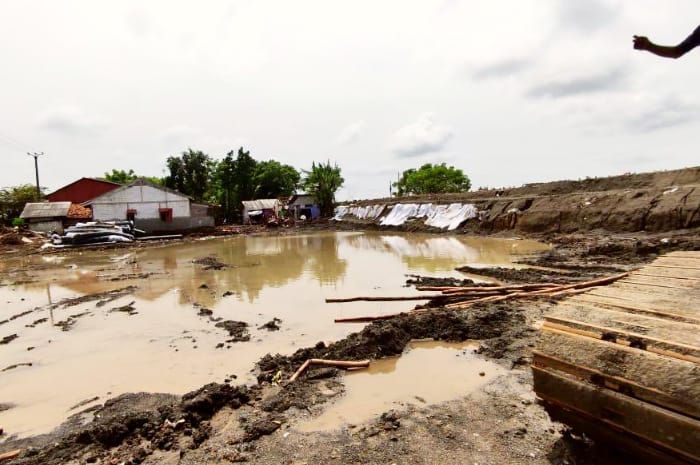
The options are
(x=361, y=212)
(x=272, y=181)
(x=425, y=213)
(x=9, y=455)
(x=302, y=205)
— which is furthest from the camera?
(x=272, y=181)

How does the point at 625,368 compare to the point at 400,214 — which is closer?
the point at 625,368

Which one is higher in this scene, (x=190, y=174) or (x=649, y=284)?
(x=190, y=174)

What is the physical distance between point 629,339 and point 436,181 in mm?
50218

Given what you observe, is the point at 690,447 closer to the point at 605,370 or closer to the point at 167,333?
the point at 605,370

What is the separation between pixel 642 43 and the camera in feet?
7.04

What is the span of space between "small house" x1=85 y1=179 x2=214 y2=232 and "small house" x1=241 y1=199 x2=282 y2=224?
25.6ft

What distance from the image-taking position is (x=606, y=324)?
2430 millimetres

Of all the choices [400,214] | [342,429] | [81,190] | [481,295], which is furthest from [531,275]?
[81,190]

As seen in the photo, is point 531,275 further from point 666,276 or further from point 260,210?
point 260,210

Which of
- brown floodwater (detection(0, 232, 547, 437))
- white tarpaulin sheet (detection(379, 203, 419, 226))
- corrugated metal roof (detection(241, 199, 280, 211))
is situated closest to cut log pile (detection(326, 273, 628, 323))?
brown floodwater (detection(0, 232, 547, 437))

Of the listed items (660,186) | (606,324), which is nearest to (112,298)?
(606,324)

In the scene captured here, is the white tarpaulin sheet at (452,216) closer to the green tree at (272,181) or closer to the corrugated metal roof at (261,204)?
the corrugated metal roof at (261,204)

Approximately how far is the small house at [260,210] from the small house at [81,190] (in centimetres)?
1358

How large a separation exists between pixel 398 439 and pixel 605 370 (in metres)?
1.95
